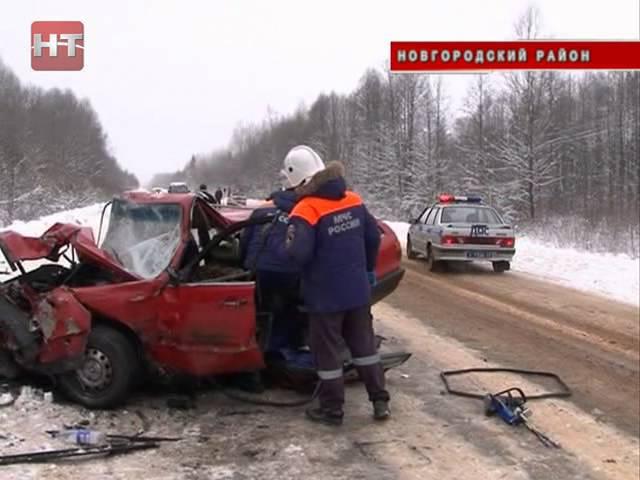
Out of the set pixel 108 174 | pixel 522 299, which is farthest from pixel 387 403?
pixel 108 174

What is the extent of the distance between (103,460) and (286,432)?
1.24 metres

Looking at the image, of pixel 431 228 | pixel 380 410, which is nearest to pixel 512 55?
pixel 431 228

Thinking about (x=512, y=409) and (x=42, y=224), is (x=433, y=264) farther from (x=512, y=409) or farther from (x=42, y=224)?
(x=42, y=224)

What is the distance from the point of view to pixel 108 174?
75.4m

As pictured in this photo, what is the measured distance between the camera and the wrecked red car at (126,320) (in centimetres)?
507

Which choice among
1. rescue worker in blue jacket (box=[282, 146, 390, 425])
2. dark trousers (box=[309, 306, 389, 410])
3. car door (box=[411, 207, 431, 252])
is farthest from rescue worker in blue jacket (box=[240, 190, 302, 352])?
car door (box=[411, 207, 431, 252])

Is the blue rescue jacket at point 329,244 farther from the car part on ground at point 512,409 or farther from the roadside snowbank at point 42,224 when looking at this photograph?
the roadside snowbank at point 42,224

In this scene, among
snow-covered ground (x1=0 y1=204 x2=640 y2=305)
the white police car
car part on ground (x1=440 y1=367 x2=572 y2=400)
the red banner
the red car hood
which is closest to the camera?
the red car hood

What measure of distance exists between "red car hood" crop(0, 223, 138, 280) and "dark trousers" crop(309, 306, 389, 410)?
1467 mm

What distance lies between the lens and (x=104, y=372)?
514 centimetres

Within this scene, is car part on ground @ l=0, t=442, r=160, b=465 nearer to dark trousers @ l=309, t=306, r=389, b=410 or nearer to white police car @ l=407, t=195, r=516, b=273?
dark trousers @ l=309, t=306, r=389, b=410

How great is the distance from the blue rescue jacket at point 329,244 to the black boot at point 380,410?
2.43ft

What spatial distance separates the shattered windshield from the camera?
5570 millimetres

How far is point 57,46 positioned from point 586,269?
1227 cm
